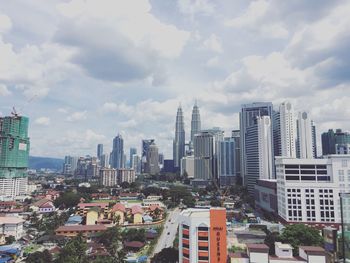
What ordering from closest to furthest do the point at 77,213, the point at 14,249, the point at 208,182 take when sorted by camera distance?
the point at 14,249 → the point at 77,213 → the point at 208,182

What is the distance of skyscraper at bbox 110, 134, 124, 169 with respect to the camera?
6432 inches

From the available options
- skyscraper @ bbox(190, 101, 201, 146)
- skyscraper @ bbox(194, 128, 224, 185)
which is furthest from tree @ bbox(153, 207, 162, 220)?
skyscraper @ bbox(190, 101, 201, 146)

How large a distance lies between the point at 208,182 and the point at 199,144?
1955cm

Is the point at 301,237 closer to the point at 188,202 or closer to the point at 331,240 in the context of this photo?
the point at 331,240

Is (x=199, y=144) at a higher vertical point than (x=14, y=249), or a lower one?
higher

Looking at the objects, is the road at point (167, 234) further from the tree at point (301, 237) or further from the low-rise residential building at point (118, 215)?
the tree at point (301, 237)

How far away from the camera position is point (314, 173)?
3362cm

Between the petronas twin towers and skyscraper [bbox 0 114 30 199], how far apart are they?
7714 centimetres

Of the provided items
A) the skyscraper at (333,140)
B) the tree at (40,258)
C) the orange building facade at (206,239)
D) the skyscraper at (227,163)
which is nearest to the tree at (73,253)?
the tree at (40,258)

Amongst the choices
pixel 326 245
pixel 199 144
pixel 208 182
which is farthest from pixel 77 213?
pixel 199 144

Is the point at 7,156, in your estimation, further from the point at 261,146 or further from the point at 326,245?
the point at 326,245

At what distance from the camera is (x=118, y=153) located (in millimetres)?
163375

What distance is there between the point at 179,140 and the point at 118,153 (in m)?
40.3

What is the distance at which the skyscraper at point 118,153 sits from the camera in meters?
163
